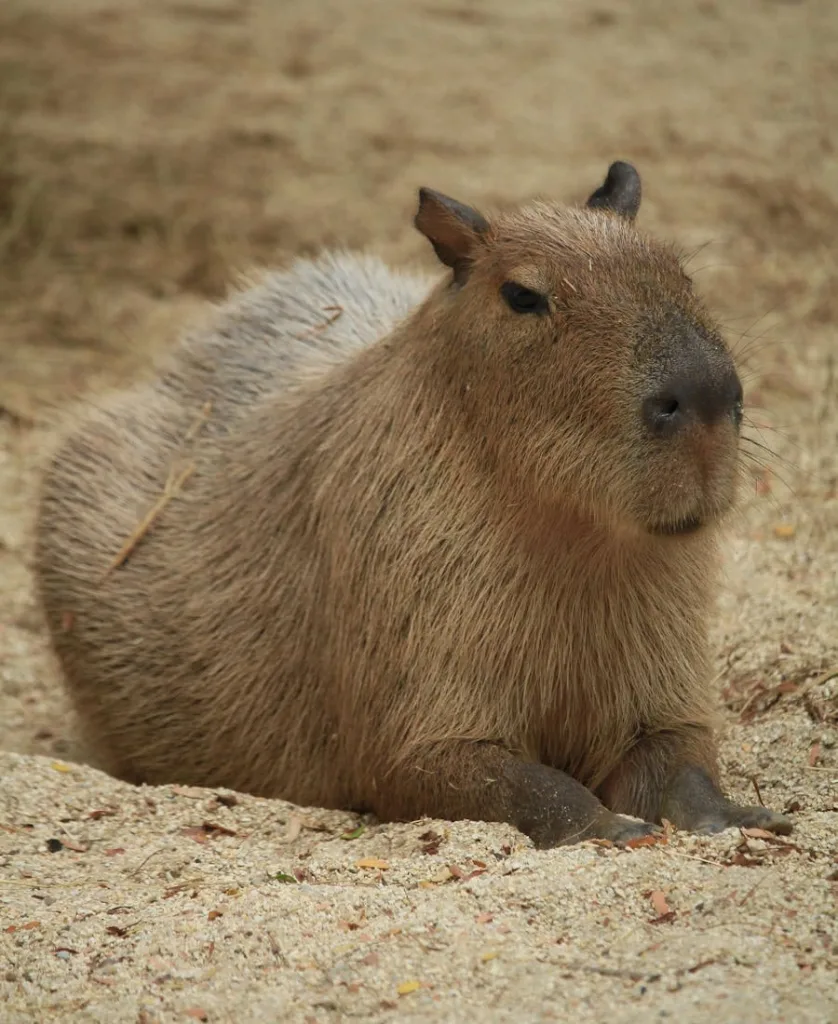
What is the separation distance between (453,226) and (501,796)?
146cm

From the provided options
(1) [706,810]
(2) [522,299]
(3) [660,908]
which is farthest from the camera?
(2) [522,299]

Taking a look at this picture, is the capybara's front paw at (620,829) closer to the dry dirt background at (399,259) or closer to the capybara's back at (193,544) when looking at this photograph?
the dry dirt background at (399,259)

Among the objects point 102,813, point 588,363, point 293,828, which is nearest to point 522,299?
point 588,363

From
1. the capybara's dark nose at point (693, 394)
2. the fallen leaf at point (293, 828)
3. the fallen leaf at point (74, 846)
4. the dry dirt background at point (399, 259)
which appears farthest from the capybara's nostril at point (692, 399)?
the fallen leaf at point (74, 846)

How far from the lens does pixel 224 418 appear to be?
5625 mm

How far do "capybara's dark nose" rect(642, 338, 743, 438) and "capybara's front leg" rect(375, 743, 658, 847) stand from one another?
91 centimetres

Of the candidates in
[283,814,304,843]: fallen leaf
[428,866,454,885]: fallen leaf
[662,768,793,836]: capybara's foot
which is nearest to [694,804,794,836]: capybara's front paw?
[662,768,793,836]: capybara's foot

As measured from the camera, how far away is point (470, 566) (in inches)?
171

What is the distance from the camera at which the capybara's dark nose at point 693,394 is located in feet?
12.3

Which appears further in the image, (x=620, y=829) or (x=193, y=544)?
(x=193, y=544)

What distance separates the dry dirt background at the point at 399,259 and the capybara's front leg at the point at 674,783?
0.17 metres

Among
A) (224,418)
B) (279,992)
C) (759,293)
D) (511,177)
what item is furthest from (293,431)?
(511,177)

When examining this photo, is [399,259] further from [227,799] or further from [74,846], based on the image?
[74,846]

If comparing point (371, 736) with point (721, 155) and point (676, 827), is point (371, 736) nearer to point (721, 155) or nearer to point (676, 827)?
point (676, 827)
